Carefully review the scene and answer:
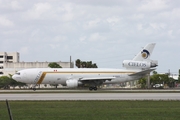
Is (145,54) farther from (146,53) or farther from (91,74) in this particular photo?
(91,74)

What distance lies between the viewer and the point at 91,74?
6744 centimetres

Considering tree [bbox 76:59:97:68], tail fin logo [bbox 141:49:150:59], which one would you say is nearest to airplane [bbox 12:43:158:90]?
tail fin logo [bbox 141:49:150:59]

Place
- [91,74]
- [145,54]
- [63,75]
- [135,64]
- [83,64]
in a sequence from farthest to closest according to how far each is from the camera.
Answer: [83,64] → [145,54] → [135,64] → [91,74] → [63,75]

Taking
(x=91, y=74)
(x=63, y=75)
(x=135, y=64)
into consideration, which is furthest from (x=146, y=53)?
(x=63, y=75)

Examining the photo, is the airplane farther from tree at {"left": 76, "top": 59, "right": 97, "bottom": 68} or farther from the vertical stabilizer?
tree at {"left": 76, "top": 59, "right": 97, "bottom": 68}

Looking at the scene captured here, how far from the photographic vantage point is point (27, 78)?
217 feet

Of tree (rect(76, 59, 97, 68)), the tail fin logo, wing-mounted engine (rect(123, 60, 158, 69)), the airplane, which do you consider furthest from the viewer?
tree (rect(76, 59, 97, 68))

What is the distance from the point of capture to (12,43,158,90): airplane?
2586 inches

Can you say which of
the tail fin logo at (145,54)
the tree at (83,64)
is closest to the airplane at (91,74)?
the tail fin logo at (145,54)

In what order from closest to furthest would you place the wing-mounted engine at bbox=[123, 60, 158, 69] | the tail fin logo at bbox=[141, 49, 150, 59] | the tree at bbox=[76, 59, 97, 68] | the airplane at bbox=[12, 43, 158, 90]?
1. the airplane at bbox=[12, 43, 158, 90]
2. the wing-mounted engine at bbox=[123, 60, 158, 69]
3. the tail fin logo at bbox=[141, 49, 150, 59]
4. the tree at bbox=[76, 59, 97, 68]

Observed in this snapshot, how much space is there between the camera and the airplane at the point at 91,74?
2586 inches
